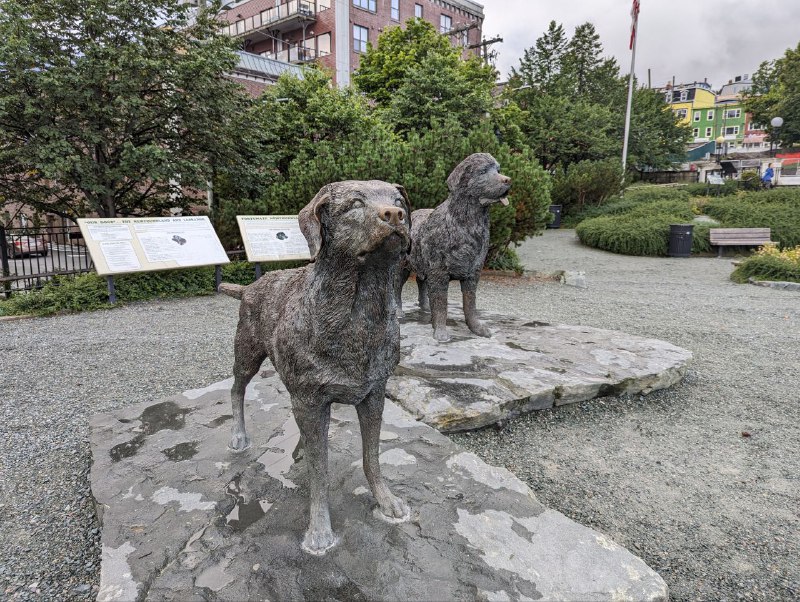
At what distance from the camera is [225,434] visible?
3.21 m

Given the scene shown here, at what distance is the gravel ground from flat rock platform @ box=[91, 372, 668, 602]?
41cm

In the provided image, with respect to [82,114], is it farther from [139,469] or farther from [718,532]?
[718,532]

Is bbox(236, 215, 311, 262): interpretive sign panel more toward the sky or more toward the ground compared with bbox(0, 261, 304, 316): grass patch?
more toward the sky

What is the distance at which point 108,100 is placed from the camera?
830 centimetres

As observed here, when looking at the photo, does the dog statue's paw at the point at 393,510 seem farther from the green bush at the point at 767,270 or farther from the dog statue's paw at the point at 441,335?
the green bush at the point at 767,270

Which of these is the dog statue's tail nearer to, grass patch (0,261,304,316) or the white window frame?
grass patch (0,261,304,316)

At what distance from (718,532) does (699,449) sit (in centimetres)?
101

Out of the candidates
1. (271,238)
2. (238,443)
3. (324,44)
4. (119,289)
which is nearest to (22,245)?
(119,289)

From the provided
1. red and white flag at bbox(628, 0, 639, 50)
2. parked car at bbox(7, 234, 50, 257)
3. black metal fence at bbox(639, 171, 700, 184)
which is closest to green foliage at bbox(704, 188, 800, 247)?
red and white flag at bbox(628, 0, 639, 50)

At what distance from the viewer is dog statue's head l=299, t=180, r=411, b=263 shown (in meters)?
1.69

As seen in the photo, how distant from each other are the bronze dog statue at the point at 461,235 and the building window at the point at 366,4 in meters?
28.0

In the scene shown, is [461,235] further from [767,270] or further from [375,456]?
[767,270]

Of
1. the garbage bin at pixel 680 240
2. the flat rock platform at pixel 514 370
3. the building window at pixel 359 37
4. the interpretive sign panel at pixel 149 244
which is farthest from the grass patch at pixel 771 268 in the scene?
the building window at pixel 359 37

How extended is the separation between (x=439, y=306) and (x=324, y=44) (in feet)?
91.4
